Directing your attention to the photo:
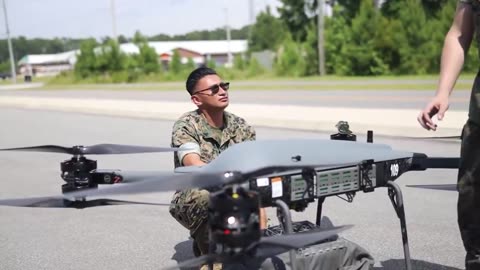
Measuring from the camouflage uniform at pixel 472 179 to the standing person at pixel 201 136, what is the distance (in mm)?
1348

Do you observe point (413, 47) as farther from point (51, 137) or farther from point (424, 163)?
point (424, 163)

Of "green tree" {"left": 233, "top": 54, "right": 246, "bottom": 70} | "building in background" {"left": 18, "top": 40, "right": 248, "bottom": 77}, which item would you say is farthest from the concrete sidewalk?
"building in background" {"left": 18, "top": 40, "right": 248, "bottom": 77}

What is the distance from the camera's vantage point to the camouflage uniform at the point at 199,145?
322 centimetres

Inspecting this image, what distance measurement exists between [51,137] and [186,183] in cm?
1109

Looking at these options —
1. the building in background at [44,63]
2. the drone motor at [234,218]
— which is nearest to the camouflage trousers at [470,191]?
the drone motor at [234,218]

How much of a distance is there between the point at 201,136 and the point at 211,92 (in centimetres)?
28

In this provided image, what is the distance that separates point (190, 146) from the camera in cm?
328

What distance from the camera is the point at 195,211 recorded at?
127 inches

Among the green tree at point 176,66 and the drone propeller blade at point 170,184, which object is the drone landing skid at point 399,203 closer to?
the drone propeller blade at point 170,184

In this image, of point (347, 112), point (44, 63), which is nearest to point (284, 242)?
point (347, 112)

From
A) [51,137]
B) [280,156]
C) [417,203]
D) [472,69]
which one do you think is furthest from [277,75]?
[280,156]

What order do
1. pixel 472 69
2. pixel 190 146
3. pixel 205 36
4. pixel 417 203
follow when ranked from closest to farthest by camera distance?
pixel 190 146 → pixel 417 203 → pixel 472 69 → pixel 205 36

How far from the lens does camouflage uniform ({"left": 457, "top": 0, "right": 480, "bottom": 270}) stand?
104 inches

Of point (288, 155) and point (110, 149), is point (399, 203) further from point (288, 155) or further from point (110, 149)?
point (110, 149)
